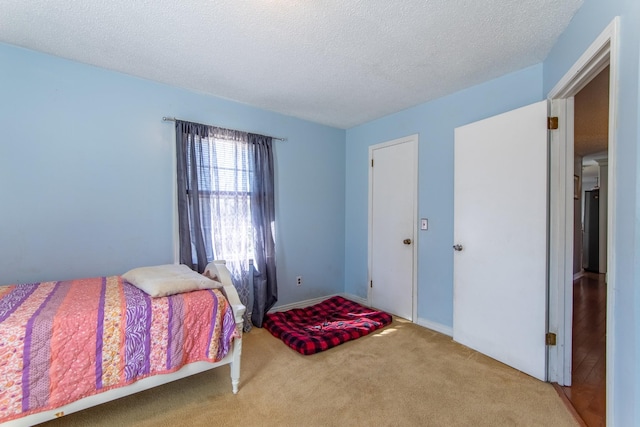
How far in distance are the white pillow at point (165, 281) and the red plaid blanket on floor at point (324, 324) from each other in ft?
3.43

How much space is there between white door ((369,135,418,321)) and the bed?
2041mm

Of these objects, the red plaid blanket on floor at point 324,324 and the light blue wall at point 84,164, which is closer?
the light blue wall at point 84,164

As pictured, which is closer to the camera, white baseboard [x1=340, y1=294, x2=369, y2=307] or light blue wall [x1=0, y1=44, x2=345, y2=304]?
light blue wall [x1=0, y1=44, x2=345, y2=304]

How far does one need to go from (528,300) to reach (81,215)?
→ 139 inches

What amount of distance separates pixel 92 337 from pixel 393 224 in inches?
113

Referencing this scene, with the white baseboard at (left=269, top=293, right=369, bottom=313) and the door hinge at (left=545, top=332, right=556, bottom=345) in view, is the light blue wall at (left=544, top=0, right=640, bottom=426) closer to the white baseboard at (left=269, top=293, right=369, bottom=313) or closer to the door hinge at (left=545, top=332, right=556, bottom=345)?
the door hinge at (left=545, top=332, right=556, bottom=345)

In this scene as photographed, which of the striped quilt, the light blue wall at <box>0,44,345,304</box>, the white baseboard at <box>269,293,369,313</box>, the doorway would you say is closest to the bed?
the striped quilt

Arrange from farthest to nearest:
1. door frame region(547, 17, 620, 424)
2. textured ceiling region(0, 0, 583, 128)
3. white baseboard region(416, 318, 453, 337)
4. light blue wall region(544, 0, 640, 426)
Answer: white baseboard region(416, 318, 453, 337) < door frame region(547, 17, 620, 424) < textured ceiling region(0, 0, 583, 128) < light blue wall region(544, 0, 640, 426)

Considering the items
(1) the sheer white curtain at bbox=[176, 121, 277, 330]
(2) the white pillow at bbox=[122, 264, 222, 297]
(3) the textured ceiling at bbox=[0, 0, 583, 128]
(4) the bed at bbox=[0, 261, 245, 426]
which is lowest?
(4) the bed at bbox=[0, 261, 245, 426]

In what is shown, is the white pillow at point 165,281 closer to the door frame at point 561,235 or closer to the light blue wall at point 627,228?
the light blue wall at point 627,228

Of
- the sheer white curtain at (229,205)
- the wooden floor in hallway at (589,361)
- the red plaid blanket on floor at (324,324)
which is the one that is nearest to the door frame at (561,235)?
the wooden floor in hallway at (589,361)

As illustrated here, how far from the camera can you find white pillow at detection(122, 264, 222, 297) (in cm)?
176

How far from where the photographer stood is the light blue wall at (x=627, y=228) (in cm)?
115

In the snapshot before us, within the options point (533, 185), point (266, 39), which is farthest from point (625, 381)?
point (266, 39)
